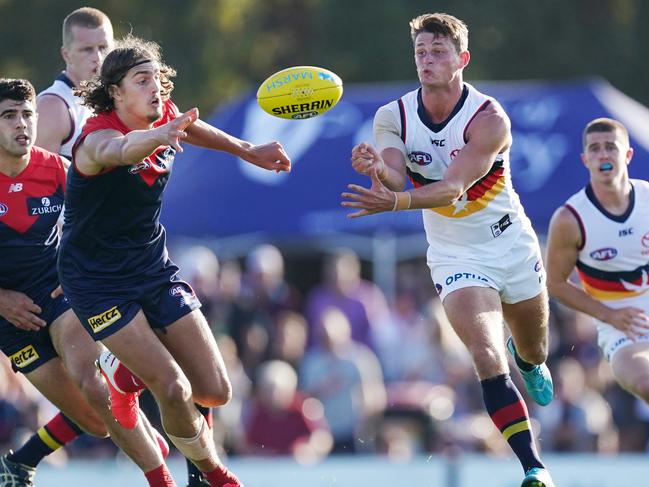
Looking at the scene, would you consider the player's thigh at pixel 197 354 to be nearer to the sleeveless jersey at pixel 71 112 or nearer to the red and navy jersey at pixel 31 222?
the red and navy jersey at pixel 31 222

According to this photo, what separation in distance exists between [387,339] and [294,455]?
228cm

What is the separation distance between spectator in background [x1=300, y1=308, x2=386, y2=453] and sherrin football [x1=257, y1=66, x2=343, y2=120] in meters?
5.77

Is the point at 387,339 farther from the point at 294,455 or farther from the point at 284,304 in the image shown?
the point at 294,455

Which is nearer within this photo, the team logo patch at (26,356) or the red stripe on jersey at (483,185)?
the red stripe on jersey at (483,185)

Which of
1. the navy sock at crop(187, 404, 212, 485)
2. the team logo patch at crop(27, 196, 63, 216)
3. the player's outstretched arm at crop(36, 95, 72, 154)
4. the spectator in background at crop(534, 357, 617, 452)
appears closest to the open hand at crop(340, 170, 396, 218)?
the navy sock at crop(187, 404, 212, 485)

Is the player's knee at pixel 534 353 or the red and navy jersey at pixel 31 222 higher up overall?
the red and navy jersey at pixel 31 222

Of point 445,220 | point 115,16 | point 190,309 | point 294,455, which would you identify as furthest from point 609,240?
point 115,16

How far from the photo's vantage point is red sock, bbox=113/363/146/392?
25.5ft

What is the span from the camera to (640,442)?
13562mm

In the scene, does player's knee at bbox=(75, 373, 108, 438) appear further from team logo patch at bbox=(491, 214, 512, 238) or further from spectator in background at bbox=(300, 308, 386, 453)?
spectator in background at bbox=(300, 308, 386, 453)

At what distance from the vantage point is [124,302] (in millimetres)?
7633

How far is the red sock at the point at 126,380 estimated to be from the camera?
7781mm

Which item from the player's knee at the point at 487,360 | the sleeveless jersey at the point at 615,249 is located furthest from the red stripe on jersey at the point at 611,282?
the player's knee at the point at 487,360

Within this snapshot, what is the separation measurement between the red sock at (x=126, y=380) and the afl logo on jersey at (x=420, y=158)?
2100 mm
